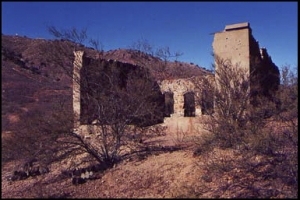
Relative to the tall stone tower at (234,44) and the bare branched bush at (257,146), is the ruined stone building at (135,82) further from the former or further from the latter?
the bare branched bush at (257,146)

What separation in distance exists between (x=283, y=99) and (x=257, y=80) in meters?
4.38

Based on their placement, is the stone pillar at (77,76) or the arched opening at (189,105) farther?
the arched opening at (189,105)

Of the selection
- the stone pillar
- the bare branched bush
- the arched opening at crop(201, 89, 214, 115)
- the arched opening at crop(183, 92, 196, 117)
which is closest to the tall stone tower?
the arched opening at crop(201, 89, 214, 115)

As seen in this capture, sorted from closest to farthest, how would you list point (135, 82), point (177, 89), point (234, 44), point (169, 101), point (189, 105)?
point (135, 82) → point (234, 44) → point (177, 89) → point (189, 105) → point (169, 101)

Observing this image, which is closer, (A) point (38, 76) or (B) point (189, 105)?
(A) point (38, 76)

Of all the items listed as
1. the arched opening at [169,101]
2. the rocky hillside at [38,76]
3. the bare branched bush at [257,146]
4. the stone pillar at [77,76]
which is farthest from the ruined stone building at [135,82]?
the arched opening at [169,101]

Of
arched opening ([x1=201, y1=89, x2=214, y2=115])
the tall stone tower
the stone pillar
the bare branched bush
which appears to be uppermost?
the tall stone tower

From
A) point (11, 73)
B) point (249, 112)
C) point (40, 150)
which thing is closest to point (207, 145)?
point (249, 112)

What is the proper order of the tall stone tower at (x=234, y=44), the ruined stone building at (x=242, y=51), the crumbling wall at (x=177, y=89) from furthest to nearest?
the crumbling wall at (x=177, y=89) < the tall stone tower at (x=234, y=44) < the ruined stone building at (x=242, y=51)

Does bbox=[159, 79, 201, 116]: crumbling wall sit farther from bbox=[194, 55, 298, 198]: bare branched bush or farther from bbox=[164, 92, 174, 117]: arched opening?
bbox=[194, 55, 298, 198]: bare branched bush

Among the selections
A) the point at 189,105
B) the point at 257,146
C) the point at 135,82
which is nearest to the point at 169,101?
the point at 189,105

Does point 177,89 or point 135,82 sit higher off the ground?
point 177,89

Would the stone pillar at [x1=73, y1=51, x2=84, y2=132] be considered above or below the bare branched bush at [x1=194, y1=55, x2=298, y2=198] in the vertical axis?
above

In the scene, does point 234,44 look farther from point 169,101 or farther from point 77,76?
point 169,101
